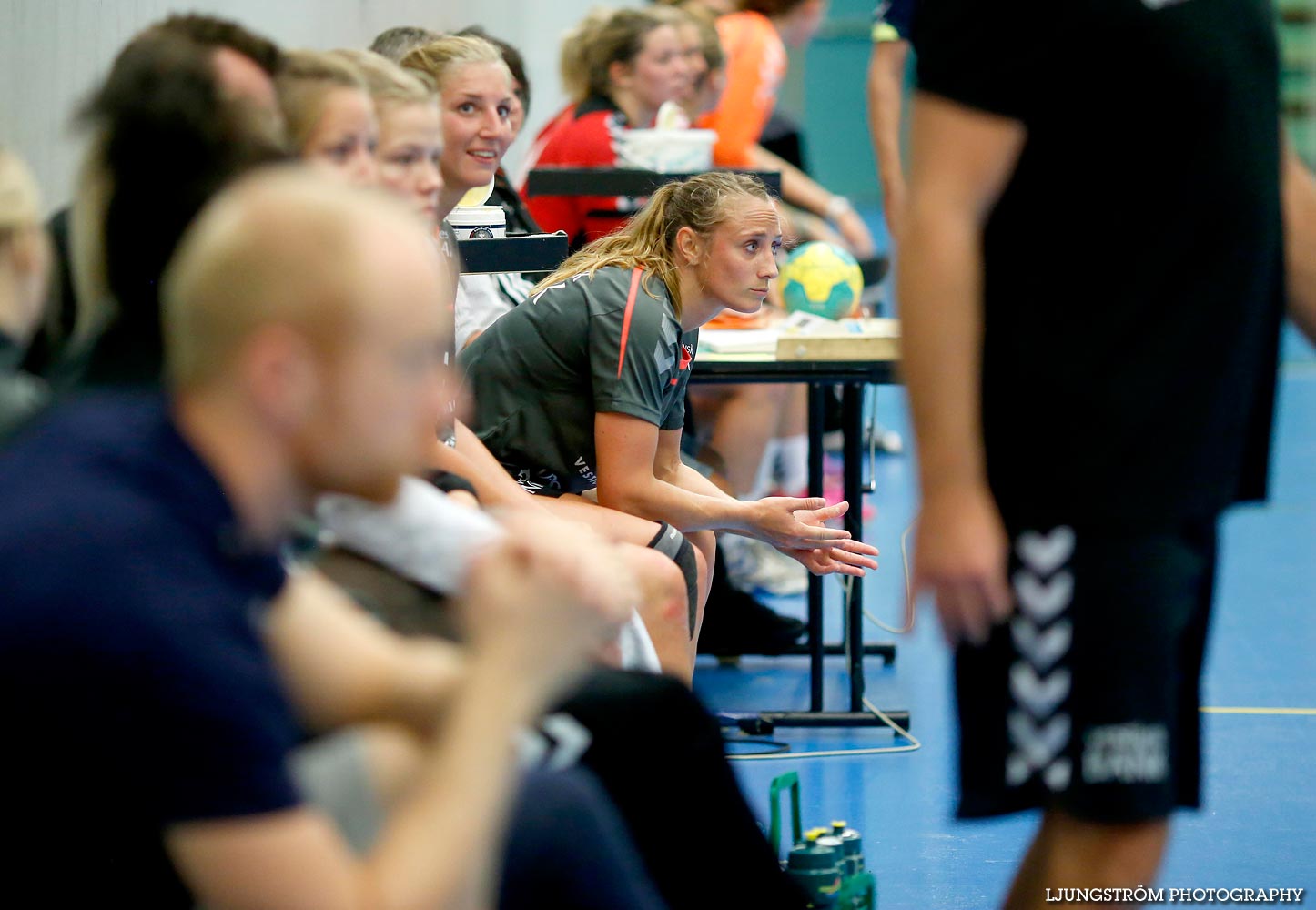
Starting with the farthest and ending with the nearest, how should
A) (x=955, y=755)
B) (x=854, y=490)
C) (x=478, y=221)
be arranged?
(x=854, y=490)
(x=478, y=221)
(x=955, y=755)

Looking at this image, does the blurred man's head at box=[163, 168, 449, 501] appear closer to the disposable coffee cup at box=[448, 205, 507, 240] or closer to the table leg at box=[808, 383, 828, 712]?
the disposable coffee cup at box=[448, 205, 507, 240]

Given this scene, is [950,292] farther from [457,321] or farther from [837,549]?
[457,321]

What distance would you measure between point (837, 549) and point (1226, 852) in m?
0.83

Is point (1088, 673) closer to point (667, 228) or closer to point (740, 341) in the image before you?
point (667, 228)

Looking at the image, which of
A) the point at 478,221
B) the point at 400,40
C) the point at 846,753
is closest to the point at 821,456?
the point at 846,753

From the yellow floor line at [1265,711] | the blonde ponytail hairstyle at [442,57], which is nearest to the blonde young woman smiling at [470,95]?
the blonde ponytail hairstyle at [442,57]

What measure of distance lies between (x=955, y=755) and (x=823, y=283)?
5.59 feet

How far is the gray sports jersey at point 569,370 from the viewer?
2734 mm

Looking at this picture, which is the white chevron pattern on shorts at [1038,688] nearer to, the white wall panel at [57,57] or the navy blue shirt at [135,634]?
the navy blue shirt at [135,634]

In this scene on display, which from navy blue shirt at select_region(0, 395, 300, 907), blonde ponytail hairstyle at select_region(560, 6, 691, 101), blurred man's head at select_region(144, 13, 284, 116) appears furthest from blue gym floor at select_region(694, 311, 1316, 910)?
blonde ponytail hairstyle at select_region(560, 6, 691, 101)

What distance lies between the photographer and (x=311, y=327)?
A: 0.96 m

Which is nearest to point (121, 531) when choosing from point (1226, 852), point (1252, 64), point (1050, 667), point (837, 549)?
point (1050, 667)

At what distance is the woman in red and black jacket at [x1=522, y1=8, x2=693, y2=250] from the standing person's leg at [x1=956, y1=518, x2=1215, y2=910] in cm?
305

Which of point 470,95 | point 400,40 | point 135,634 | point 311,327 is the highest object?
point 400,40
